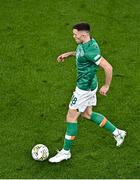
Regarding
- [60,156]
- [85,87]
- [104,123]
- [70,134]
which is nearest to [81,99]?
[85,87]

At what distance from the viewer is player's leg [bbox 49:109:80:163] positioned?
8.32 m

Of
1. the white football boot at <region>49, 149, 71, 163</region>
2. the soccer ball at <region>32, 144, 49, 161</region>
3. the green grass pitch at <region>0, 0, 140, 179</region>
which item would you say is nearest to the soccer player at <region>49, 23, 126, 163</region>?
the white football boot at <region>49, 149, 71, 163</region>

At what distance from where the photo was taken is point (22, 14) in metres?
13.3

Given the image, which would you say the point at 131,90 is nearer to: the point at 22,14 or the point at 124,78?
the point at 124,78

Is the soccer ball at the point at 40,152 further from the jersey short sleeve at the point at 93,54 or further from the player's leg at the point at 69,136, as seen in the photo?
the jersey short sleeve at the point at 93,54

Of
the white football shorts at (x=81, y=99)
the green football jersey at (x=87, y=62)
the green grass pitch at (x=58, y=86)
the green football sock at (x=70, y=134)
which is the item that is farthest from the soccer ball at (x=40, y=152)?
the green football jersey at (x=87, y=62)

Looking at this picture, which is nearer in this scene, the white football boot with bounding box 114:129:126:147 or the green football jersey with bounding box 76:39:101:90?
the green football jersey with bounding box 76:39:101:90

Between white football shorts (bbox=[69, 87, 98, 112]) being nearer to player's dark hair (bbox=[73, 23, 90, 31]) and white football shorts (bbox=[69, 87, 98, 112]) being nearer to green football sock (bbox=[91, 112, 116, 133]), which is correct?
green football sock (bbox=[91, 112, 116, 133])

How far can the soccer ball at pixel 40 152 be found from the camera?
8398mm

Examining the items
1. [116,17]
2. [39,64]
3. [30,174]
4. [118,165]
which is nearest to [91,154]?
[118,165]

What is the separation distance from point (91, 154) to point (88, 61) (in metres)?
1.60

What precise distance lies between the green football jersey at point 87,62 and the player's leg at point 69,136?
0.46 metres

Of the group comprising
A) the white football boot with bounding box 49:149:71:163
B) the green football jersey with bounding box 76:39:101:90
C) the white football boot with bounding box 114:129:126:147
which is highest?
the green football jersey with bounding box 76:39:101:90

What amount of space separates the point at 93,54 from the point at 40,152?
1.78m
